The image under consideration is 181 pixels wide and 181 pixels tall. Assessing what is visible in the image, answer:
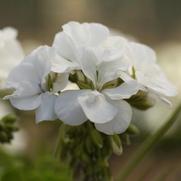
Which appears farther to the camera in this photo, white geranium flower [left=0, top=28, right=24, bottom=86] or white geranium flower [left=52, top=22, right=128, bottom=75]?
white geranium flower [left=0, top=28, right=24, bottom=86]

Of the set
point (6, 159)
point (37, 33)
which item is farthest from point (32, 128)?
point (37, 33)

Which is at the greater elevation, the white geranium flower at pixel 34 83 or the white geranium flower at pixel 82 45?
the white geranium flower at pixel 82 45

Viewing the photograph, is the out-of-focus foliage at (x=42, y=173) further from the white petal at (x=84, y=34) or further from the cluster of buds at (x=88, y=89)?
the white petal at (x=84, y=34)

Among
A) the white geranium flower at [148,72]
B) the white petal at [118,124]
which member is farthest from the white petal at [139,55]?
the white petal at [118,124]

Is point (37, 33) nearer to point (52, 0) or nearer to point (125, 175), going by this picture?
point (52, 0)

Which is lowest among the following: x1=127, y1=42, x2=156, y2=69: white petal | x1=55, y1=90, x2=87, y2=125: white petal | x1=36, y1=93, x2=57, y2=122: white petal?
x1=36, y1=93, x2=57, y2=122: white petal

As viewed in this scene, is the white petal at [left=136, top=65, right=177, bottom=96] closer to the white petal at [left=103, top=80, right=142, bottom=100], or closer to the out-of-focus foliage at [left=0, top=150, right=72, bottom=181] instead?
the white petal at [left=103, top=80, right=142, bottom=100]

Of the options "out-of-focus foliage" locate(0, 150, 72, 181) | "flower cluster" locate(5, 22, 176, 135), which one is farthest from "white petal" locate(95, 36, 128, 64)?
"out-of-focus foliage" locate(0, 150, 72, 181)
